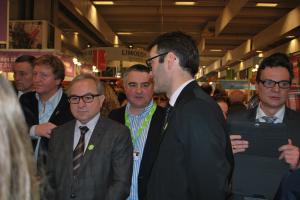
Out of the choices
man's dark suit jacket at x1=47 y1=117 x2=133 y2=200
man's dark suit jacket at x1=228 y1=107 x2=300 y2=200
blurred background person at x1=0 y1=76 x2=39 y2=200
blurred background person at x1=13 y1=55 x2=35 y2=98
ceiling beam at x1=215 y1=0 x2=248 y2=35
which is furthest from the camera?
ceiling beam at x1=215 y1=0 x2=248 y2=35

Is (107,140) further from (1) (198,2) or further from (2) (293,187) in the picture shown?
(1) (198,2)

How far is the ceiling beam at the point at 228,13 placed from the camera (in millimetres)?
11289

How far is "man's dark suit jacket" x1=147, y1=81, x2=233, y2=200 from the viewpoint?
191 centimetres

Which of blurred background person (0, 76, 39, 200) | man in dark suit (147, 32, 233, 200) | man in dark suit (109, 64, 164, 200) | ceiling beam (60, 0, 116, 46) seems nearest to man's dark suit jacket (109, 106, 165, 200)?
man in dark suit (109, 64, 164, 200)

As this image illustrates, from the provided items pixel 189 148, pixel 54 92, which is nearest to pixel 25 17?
pixel 54 92

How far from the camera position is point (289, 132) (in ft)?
8.09

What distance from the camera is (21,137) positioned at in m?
0.81

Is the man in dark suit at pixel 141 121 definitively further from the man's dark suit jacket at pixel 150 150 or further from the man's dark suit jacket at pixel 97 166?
the man's dark suit jacket at pixel 97 166

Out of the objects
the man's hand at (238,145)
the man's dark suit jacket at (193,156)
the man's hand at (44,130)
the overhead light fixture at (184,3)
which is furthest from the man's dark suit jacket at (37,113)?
the overhead light fixture at (184,3)

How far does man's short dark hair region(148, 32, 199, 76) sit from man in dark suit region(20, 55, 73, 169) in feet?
3.38

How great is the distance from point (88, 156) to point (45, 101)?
2.78 ft

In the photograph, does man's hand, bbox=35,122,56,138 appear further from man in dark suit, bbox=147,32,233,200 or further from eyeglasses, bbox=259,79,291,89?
eyeglasses, bbox=259,79,291,89

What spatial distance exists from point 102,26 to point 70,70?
8.20 metres

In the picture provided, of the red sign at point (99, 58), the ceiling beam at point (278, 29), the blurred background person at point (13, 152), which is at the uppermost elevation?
the ceiling beam at point (278, 29)
